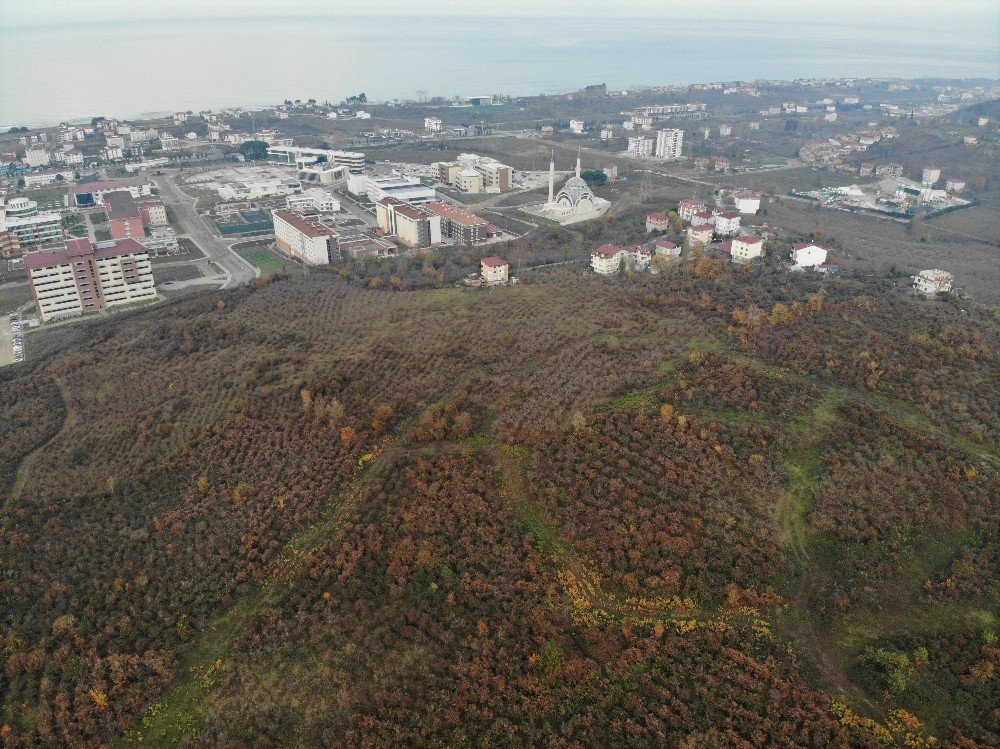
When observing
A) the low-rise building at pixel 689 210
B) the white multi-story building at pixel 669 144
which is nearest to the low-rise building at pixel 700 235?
the low-rise building at pixel 689 210

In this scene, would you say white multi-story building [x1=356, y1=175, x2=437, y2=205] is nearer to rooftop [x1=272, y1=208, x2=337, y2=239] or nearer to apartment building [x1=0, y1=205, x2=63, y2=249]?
rooftop [x1=272, y1=208, x2=337, y2=239]

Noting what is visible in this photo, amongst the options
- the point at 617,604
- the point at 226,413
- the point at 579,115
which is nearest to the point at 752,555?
the point at 617,604

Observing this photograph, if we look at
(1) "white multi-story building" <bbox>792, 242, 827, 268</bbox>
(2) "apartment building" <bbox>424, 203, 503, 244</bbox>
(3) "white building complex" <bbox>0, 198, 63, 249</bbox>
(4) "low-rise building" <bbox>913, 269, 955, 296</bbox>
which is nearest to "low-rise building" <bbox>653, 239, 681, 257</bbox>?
(1) "white multi-story building" <bbox>792, 242, 827, 268</bbox>

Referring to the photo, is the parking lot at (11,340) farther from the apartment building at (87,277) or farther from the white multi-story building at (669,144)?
the white multi-story building at (669,144)

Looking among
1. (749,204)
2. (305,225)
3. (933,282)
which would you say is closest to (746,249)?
(933,282)

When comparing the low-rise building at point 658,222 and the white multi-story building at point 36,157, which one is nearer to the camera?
the low-rise building at point 658,222

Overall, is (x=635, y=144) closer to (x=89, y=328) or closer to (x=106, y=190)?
(x=106, y=190)
